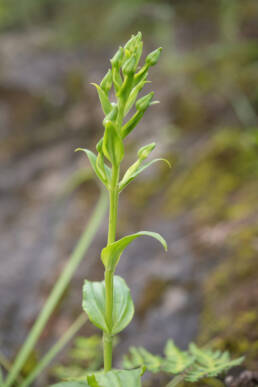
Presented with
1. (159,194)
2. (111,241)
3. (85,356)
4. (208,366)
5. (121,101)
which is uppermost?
(159,194)

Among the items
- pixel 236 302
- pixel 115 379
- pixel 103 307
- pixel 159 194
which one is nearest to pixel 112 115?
pixel 103 307

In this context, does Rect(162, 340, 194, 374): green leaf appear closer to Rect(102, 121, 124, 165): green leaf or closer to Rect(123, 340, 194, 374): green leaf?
Rect(123, 340, 194, 374): green leaf

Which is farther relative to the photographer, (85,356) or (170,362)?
(85,356)

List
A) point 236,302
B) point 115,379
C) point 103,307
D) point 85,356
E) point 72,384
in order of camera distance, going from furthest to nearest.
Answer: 1. point 85,356
2. point 236,302
3. point 103,307
4. point 72,384
5. point 115,379

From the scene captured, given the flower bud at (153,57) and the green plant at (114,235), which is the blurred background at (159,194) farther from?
the flower bud at (153,57)

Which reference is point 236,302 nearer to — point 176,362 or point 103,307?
point 176,362

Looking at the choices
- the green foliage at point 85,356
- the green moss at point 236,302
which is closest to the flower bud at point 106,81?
the green moss at point 236,302

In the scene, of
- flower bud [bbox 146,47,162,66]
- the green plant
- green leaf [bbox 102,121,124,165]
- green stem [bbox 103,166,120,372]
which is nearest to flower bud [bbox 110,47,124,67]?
the green plant
